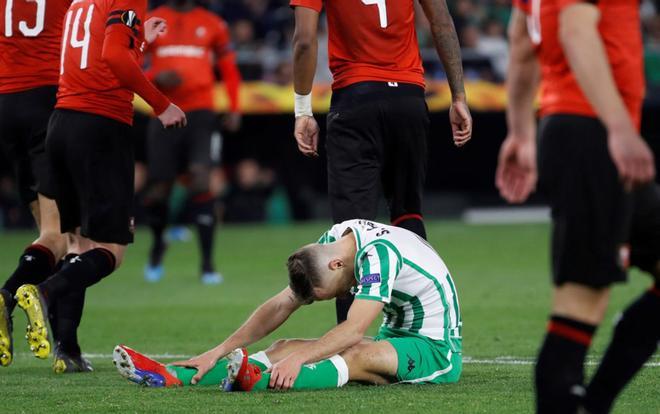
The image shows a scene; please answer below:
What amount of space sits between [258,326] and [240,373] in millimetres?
426

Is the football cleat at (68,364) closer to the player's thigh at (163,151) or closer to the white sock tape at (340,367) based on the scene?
the white sock tape at (340,367)

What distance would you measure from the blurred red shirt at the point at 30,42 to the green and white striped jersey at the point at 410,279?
8.32 feet

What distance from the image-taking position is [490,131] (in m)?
21.8

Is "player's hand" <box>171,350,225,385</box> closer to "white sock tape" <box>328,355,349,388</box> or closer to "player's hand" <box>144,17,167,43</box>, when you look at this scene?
"white sock tape" <box>328,355,349,388</box>

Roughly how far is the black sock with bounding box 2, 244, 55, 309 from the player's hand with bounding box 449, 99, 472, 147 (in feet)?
8.02

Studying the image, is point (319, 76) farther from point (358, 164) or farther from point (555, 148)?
point (555, 148)

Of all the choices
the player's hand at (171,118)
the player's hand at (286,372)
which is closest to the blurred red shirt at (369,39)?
the player's hand at (171,118)

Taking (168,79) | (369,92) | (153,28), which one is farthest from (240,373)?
(168,79)

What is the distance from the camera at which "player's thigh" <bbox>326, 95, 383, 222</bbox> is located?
6.73 m

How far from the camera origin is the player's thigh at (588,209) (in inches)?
158

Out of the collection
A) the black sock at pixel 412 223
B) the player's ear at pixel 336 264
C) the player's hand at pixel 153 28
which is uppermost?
the player's hand at pixel 153 28

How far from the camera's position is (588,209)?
4.03 meters

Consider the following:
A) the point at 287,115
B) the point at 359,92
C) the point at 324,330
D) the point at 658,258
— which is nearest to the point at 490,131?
the point at 287,115

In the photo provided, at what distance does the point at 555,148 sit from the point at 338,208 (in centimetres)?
275
